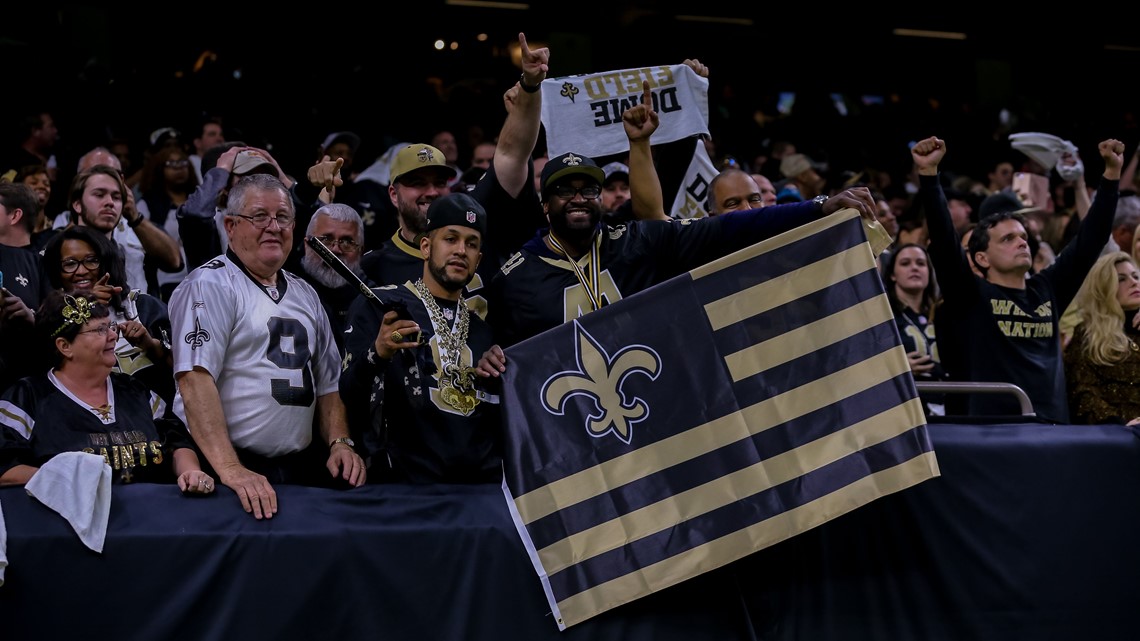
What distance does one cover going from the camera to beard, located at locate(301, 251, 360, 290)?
20.7 feet

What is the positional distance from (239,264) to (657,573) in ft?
6.70

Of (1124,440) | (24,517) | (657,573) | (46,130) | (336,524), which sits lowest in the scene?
(1124,440)

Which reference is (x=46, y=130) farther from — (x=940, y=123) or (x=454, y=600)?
(x=940, y=123)

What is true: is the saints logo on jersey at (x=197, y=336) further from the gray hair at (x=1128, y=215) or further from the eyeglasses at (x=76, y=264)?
the gray hair at (x=1128, y=215)

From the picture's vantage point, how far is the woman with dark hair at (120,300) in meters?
5.54

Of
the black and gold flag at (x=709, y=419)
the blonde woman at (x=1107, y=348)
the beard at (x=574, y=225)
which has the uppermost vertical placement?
the beard at (x=574, y=225)

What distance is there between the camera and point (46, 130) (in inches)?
389

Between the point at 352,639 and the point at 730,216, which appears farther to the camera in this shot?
the point at 730,216

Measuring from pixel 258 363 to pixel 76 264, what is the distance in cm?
135

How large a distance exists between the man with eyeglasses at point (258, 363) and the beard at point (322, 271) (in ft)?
3.06

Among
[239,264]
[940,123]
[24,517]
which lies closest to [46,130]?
[239,264]

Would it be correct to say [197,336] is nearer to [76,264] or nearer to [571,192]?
[76,264]

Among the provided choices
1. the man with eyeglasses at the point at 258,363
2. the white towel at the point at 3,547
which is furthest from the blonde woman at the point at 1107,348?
the white towel at the point at 3,547

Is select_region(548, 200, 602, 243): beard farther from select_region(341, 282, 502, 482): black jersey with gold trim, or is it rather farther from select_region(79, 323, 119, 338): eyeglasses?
select_region(79, 323, 119, 338): eyeglasses
